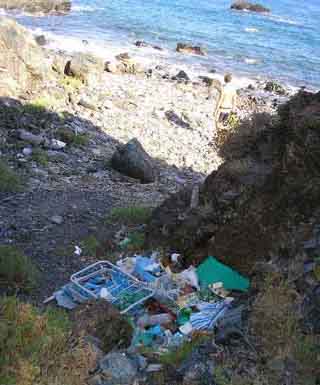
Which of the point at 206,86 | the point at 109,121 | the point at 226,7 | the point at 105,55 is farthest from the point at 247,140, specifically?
the point at 226,7

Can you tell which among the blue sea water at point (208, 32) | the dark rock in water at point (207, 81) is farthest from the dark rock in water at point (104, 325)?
the blue sea water at point (208, 32)

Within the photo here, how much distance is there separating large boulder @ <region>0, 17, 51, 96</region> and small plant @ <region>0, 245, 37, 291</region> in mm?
8948

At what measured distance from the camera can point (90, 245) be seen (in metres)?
7.95

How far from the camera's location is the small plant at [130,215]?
897 centimetres

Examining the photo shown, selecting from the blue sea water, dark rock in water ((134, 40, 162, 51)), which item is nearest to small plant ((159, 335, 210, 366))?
the blue sea water

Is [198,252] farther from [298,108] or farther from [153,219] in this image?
[298,108]

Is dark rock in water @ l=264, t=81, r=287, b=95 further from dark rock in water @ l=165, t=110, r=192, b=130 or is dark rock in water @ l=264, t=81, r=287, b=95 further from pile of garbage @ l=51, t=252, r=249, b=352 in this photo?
pile of garbage @ l=51, t=252, r=249, b=352

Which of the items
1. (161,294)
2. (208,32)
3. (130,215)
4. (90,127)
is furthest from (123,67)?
(161,294)

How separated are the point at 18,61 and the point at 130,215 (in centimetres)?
869

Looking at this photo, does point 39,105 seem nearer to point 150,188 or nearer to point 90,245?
point 150,188

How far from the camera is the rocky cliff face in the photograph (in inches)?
261

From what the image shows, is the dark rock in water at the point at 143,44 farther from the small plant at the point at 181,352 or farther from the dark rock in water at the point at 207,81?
the small plant at the point at 181,352

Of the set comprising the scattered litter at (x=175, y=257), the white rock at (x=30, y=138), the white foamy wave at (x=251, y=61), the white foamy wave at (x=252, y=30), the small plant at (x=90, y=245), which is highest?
the scattered litter at (x=175, y=257)

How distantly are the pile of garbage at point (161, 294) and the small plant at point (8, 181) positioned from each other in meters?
3.03
